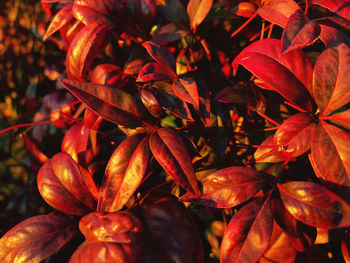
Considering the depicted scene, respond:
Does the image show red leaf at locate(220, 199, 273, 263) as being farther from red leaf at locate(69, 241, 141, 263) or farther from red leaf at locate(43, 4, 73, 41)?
red leaf at locate(43, 4, 73, 41)

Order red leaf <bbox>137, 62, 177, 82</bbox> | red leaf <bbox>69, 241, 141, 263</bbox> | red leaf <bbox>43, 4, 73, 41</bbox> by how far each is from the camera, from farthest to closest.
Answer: red leaf <bbox>43, 4, 73, 41</bbox>, red leaf <bbox>137, 62, 177, 82</bbox>, red leaf <bbox>69, 241, 141, 263</bbox>

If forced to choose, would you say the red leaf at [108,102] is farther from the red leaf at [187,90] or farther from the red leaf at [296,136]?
the red leaf at [296,136]

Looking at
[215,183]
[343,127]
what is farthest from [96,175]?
[343,127]

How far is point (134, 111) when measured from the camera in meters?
0.53

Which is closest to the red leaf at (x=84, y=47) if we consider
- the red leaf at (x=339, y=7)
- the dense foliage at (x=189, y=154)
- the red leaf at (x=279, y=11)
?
the dense foliage at (x=189, y=154)

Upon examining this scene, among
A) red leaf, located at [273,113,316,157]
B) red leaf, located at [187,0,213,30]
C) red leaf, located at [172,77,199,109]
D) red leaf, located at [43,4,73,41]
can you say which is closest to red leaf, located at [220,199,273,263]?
red leaf, located at [273,113,316,157]

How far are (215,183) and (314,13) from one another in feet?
1.51

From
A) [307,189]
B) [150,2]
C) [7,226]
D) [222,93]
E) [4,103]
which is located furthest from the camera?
[4,103]

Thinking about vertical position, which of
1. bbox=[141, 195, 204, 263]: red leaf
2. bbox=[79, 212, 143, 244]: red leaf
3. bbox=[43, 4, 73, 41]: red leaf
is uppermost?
bbox=[43, 4, 73, 41]: red leaf

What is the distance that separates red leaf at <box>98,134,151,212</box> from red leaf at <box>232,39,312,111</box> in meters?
0.25

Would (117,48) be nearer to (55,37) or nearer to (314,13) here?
(55,37)

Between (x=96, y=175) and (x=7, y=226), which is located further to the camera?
(x=7, y=226)

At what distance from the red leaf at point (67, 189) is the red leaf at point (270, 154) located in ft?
1.16

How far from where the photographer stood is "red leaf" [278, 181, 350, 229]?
42 cm
